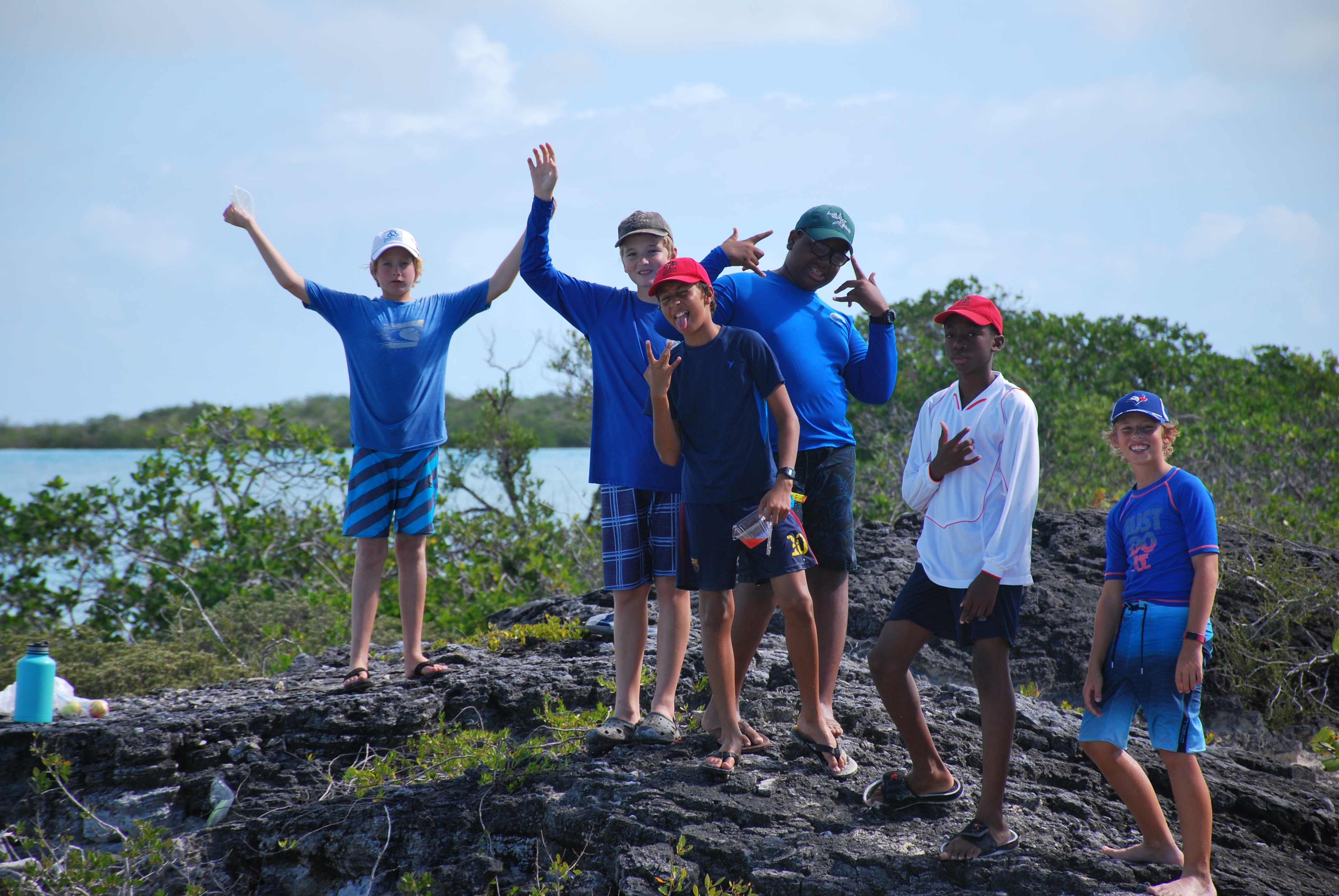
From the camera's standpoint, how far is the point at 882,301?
383 cm

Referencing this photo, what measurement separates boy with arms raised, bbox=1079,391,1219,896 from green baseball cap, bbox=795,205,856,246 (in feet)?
3.90

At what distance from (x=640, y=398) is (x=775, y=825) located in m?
1.68

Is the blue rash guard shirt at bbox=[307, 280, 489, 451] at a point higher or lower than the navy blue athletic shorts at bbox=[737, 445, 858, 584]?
higher

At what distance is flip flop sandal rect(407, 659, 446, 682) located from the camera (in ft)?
15.9

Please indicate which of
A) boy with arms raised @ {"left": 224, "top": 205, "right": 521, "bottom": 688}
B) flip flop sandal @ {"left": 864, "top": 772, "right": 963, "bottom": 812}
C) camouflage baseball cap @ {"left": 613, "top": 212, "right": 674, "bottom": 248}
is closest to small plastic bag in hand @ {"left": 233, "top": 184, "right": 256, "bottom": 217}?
boy with arms raised @ {"left": 224, "top": 205, "right": 521, "bottom": 688}

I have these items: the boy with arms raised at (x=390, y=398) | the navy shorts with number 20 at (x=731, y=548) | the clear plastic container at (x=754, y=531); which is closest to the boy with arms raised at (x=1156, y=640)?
the navy shorts with number 20 at (x=731, y=548)

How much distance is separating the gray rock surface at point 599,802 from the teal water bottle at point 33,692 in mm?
81

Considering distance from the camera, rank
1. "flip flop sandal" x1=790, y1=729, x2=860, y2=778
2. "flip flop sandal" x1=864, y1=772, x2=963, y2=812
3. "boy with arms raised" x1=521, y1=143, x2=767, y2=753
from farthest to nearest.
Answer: "boy with arms raised" x1=521, y1=143, x2=767, y2=753, "flip flop sandal" x1=790, y1=729, x2=860, y2=778, "flip flop sandal" x1=864, y1=772, x2=963, y2=812

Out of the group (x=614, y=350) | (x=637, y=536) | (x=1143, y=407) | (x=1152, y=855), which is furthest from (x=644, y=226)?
(x=1152, y=855)

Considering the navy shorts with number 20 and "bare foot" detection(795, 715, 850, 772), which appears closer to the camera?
the navy shorts with number 20

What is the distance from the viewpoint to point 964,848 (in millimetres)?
3062

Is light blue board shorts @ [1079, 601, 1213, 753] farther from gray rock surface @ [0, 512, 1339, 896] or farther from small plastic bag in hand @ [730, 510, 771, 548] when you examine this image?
small plastic bag in hand @ [730, 510, 771, 548]

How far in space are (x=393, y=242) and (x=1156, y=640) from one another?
3.75 metres

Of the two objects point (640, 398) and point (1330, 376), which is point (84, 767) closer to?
point (640, 398)
